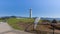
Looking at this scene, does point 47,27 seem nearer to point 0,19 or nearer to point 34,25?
point 34,25

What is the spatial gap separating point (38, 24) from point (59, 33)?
2429mm

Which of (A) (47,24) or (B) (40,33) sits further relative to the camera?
(A) (47,24)

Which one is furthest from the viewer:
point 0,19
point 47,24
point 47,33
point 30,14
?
point 0,19

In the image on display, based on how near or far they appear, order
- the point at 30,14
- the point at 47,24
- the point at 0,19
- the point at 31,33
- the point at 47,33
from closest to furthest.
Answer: the point at 47,33
the point at 31,33
the point at 47,24
the point at 30,14
the point at 0,19

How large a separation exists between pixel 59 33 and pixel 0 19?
51.8 ft

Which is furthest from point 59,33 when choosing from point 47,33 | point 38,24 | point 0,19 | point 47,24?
point 0,19

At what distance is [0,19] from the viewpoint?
22.3m

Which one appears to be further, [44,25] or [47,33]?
[44,25]

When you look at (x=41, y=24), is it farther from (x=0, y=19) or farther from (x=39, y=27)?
(x=0, y=19)

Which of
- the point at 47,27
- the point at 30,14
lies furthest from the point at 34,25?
the point at 30,14

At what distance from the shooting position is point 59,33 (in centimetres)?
823

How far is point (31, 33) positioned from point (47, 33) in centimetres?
121

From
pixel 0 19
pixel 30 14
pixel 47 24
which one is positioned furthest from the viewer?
pixel 0 19

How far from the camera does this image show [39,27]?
32.5ft
